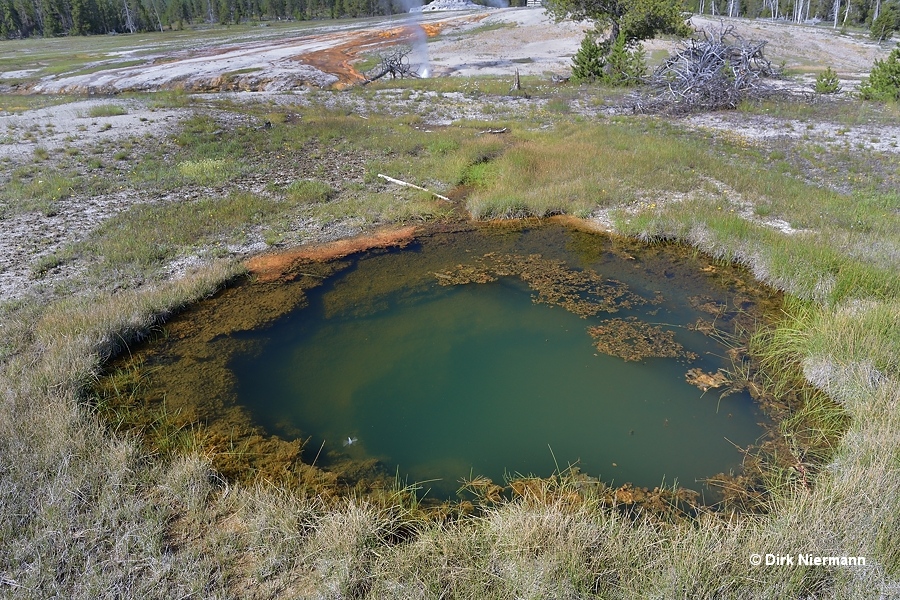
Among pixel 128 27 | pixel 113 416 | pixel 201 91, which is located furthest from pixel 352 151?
pixel 128 27

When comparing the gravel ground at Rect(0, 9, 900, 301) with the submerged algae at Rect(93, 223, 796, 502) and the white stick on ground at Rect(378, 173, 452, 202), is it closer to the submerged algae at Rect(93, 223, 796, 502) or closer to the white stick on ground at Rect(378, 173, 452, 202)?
the submerged algae at Rect(93, 223, 796, 502)

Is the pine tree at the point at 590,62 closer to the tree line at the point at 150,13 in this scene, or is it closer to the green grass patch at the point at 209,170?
the green grass patch at the point at 209,170

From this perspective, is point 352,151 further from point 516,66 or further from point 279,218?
point 516,66

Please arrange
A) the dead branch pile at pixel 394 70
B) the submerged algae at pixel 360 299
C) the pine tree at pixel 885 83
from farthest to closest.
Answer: the dead branch pile at pixel 394 70, the pine tree at pixel 885 83, the submerged algae at pixel 360 299

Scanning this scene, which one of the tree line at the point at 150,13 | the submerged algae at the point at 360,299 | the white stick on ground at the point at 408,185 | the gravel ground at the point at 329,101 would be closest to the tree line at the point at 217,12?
the tree line at the point at 150,13

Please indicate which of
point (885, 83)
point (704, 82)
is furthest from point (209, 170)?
point (885, 83)

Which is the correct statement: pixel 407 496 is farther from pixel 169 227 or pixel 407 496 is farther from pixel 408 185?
pixel 408 185
